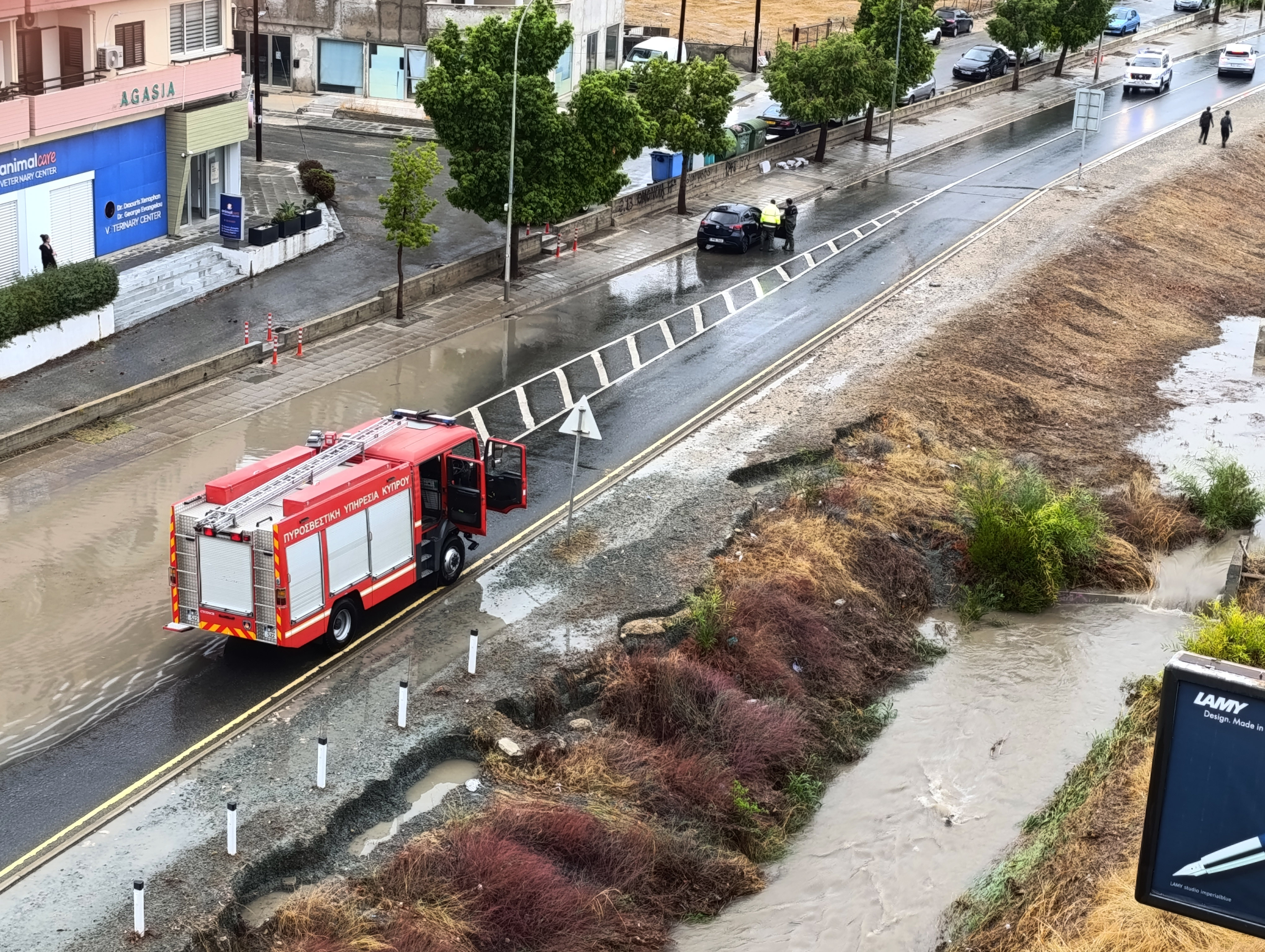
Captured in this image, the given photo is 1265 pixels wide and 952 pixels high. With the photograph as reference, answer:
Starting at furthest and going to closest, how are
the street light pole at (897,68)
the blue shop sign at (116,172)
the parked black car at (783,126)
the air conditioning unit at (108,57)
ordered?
1. the parked black car at (783,126)
2. the street light pole at (897,68)
3. the air conditioning unit at (108,57)
4. the blue shop sign at (116,172)

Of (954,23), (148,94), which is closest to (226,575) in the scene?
(148,94)

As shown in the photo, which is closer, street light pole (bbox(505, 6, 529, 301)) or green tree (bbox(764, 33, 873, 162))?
street light pole (bbox(505, 6, 529, 301))

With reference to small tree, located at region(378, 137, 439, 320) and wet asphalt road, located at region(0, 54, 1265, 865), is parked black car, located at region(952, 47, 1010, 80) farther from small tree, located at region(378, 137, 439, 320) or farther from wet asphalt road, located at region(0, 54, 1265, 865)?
small tree, located at region(378, 137, 439, 320)

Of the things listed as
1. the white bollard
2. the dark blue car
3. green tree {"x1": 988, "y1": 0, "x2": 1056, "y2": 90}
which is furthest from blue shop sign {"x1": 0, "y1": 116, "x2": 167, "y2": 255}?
the dark blue car

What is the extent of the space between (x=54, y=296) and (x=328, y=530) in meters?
13.7

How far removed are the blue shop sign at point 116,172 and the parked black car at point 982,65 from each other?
142ft

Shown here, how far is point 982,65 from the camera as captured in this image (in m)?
70.6

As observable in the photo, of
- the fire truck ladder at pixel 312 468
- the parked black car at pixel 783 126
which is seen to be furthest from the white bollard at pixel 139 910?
the parked black car at pixel 783 126

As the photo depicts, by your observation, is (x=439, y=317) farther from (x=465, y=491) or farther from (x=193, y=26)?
(x=465, y=491)

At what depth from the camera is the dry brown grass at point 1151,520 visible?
27.9 metres

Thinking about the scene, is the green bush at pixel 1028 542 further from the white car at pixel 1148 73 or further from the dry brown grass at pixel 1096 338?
the white car at pixel 1148 73

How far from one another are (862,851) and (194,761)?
8.08 meters

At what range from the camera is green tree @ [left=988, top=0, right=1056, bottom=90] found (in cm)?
6512

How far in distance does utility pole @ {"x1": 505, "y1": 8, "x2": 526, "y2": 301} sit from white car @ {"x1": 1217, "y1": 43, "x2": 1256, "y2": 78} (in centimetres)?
4981
